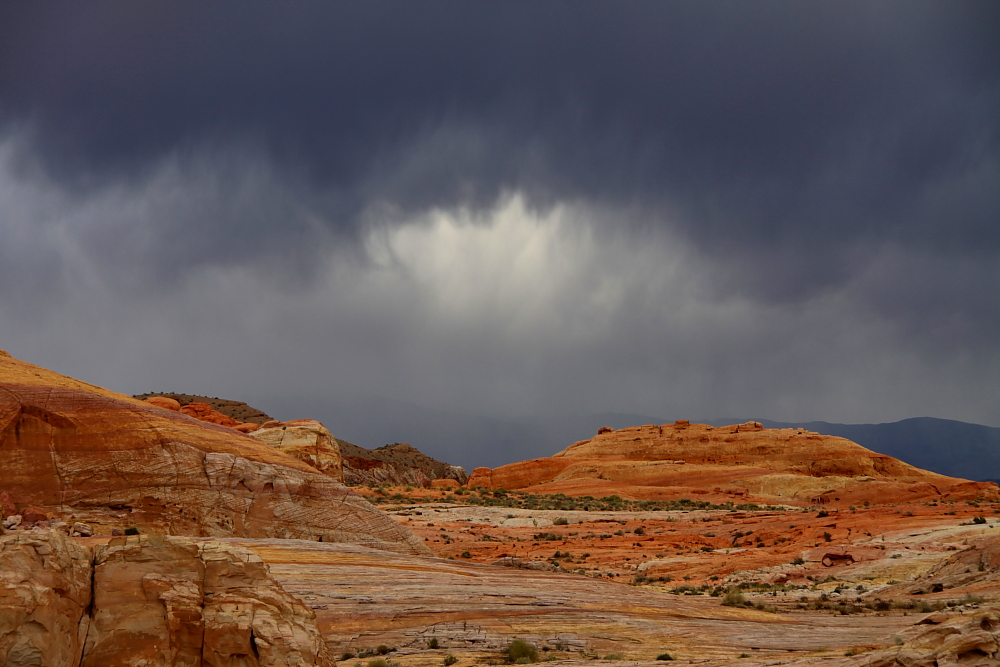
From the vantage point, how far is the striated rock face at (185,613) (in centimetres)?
981

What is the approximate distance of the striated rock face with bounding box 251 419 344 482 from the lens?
46938 mm

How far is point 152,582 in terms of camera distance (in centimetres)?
1025

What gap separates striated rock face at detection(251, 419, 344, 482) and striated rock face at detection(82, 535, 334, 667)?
119 feet

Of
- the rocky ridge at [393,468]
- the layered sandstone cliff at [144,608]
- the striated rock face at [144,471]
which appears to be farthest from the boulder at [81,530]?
the rocky ridge at [393,468]

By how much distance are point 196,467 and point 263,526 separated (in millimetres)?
3068

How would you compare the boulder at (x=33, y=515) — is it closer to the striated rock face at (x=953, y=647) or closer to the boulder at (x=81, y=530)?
the boulder at (x=81, y=530)

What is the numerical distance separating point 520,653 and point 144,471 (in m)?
13.5

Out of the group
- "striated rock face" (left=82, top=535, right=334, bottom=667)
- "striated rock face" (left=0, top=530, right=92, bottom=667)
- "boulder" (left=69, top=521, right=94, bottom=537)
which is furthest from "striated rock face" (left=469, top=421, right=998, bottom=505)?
"striated rock face" (left=0, top=530, right=92, bottom=667)

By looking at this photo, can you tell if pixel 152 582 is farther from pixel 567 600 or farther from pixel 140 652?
pixel 567 600

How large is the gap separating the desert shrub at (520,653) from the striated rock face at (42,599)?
9274mm

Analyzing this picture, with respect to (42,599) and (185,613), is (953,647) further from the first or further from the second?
(42,599)

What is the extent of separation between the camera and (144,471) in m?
21.7

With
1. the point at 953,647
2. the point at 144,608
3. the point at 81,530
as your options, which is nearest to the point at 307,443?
the point at 81,530

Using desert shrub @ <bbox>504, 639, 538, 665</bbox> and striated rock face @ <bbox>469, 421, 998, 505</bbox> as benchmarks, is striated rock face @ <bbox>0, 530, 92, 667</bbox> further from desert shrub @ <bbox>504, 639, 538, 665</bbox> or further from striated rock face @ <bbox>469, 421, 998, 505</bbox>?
striated rock face @ <bbox>469, 421, 998, 505</bbox>
